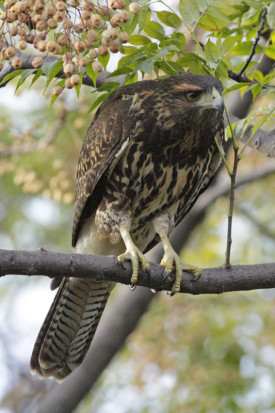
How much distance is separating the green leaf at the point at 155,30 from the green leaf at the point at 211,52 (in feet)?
0.83

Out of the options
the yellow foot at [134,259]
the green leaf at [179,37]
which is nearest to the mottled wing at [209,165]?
the green leaf at [179,37]

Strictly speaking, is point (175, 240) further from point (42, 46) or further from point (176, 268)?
point (42, 46)

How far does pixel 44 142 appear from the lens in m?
5.68


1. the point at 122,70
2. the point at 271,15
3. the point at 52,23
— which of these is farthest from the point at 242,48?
the point at 52,23

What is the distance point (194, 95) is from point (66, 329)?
72.1 inches

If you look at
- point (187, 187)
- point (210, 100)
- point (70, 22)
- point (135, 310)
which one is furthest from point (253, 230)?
point (70, 22)

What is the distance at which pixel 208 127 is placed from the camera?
414 centimetres

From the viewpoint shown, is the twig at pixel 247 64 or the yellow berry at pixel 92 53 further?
the twig at pixel 247 64

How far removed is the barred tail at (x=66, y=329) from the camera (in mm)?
4844

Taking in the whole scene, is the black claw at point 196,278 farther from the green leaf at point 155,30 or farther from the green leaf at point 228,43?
the green leaf at point 155,30

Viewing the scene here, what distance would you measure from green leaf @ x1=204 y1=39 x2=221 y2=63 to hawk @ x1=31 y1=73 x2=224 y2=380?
293mm

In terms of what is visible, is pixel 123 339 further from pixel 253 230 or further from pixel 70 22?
pixel 70 22

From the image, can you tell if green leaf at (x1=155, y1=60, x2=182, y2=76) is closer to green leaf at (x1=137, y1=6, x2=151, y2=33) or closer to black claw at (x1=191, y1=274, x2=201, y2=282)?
green leaf at (x1=137, y1=6, x2=151, y2=33)

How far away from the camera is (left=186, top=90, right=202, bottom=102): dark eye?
4016 millimetres
